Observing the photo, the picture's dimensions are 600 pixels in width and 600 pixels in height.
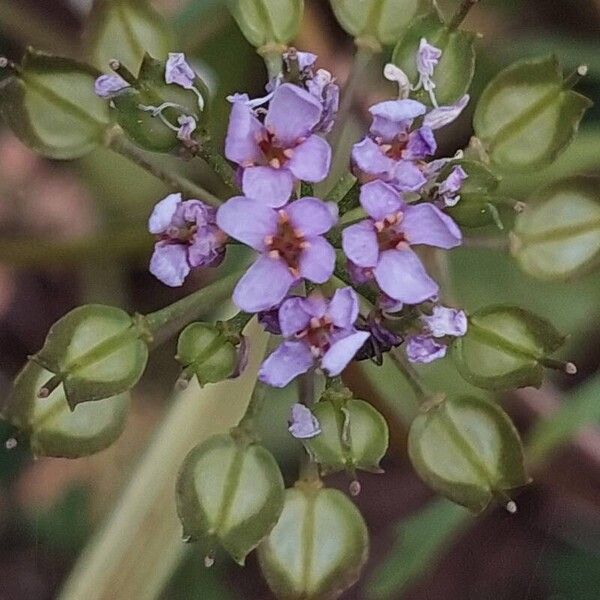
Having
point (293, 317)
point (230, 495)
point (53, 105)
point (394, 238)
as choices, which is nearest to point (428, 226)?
point (394, 238)

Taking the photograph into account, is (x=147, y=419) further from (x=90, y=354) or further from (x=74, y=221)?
(x=90, y=354)

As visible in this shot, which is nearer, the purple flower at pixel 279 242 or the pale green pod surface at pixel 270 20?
the purple flower at pixel 279 242

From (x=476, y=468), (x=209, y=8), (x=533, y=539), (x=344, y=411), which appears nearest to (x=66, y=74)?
(x=344, y=411)

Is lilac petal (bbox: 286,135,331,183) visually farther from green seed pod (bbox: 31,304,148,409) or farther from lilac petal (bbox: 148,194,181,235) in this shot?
green seed pod (bbox: 31,304,148,409)

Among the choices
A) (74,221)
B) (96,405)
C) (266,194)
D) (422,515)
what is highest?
(266,194)

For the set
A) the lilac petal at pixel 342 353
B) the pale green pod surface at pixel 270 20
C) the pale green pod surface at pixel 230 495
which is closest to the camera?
the lilac petal at pixel 342 353

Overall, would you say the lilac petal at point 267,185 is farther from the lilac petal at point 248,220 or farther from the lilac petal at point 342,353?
the lilac petal at point 342,353

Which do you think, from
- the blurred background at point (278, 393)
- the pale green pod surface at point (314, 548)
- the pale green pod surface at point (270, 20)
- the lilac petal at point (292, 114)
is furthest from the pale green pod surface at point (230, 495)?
the blurred background at point (278, 393)
